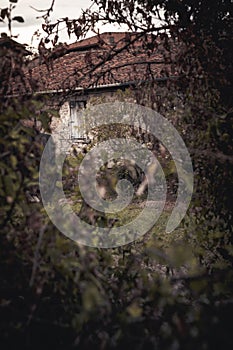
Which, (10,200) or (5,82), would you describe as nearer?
(10,200)

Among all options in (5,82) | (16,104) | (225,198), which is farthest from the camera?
(225,198)

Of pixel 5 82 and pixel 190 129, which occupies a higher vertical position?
pixel 5 82

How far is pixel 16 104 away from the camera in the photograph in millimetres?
2514

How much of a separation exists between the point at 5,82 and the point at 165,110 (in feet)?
6.52

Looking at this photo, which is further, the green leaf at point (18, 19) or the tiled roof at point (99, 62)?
the tiled roof at point (99, 62)

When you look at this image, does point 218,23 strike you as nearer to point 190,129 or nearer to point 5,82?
point 190,129

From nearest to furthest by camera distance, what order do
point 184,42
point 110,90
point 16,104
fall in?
point 16,104 → point 184,42 → point 110,90

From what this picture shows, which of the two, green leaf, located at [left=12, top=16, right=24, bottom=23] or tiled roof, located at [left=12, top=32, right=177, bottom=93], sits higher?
green leaf, located at [left=12, top=16, right=24, bottom=23]

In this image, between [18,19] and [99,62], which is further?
[99,62]

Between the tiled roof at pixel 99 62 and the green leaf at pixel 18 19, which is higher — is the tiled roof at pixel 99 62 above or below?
below

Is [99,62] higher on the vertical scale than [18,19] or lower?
lower

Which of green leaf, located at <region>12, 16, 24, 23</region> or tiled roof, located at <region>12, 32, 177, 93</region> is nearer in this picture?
green leaf, located at <region>12, 16, 24, 23</region>

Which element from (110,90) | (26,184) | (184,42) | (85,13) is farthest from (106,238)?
(110,90)

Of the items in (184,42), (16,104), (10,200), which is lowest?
(10,200)
